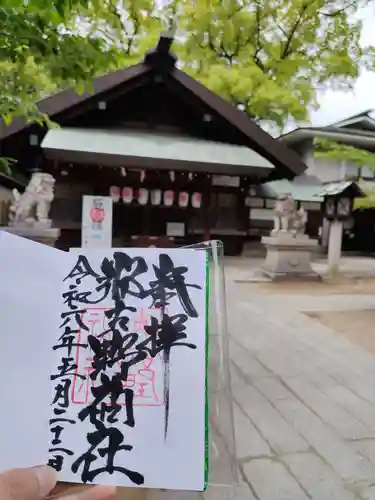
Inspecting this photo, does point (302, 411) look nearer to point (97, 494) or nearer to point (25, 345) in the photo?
point (97, 494)

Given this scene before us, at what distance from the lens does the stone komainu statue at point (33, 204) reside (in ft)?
23.9

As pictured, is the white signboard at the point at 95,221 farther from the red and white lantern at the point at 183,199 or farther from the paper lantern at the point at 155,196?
the red and white lantern at the point at 183,199

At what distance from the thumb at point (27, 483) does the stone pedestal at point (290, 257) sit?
25.8 ft

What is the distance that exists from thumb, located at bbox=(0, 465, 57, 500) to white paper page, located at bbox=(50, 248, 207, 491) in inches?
2.2

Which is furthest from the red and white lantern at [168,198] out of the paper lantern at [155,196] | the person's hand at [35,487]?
the person's hand at [35,487]

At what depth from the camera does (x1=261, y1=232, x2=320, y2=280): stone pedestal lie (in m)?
8.60

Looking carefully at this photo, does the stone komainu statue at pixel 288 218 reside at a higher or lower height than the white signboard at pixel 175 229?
higher

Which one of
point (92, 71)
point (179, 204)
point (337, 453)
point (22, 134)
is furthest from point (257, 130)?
point (337, 453)

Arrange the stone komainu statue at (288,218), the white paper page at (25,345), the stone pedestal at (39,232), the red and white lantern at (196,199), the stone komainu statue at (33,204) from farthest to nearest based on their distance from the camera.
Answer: the red and white lantern at (196,199) < the stone komainu statue at (288,218) < the stone komainu statue at (33,204) < the stone pedestal at (39,232) < the white paper page at (25,345)

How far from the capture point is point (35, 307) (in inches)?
42.7

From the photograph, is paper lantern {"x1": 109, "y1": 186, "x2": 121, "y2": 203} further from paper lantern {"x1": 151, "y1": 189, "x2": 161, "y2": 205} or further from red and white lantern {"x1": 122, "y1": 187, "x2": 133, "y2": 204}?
paper lantern {"x1": 151, "y1": 189, "x2": 161, "y2": 205}

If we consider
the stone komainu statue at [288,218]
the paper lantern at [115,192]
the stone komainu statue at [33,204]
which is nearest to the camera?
the stone komainu statue at [33,204]

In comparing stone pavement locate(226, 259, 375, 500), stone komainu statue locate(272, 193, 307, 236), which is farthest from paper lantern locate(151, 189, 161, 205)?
stone pavement locate(226, 259, 375, 500)

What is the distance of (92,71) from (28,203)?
5.20 metres
